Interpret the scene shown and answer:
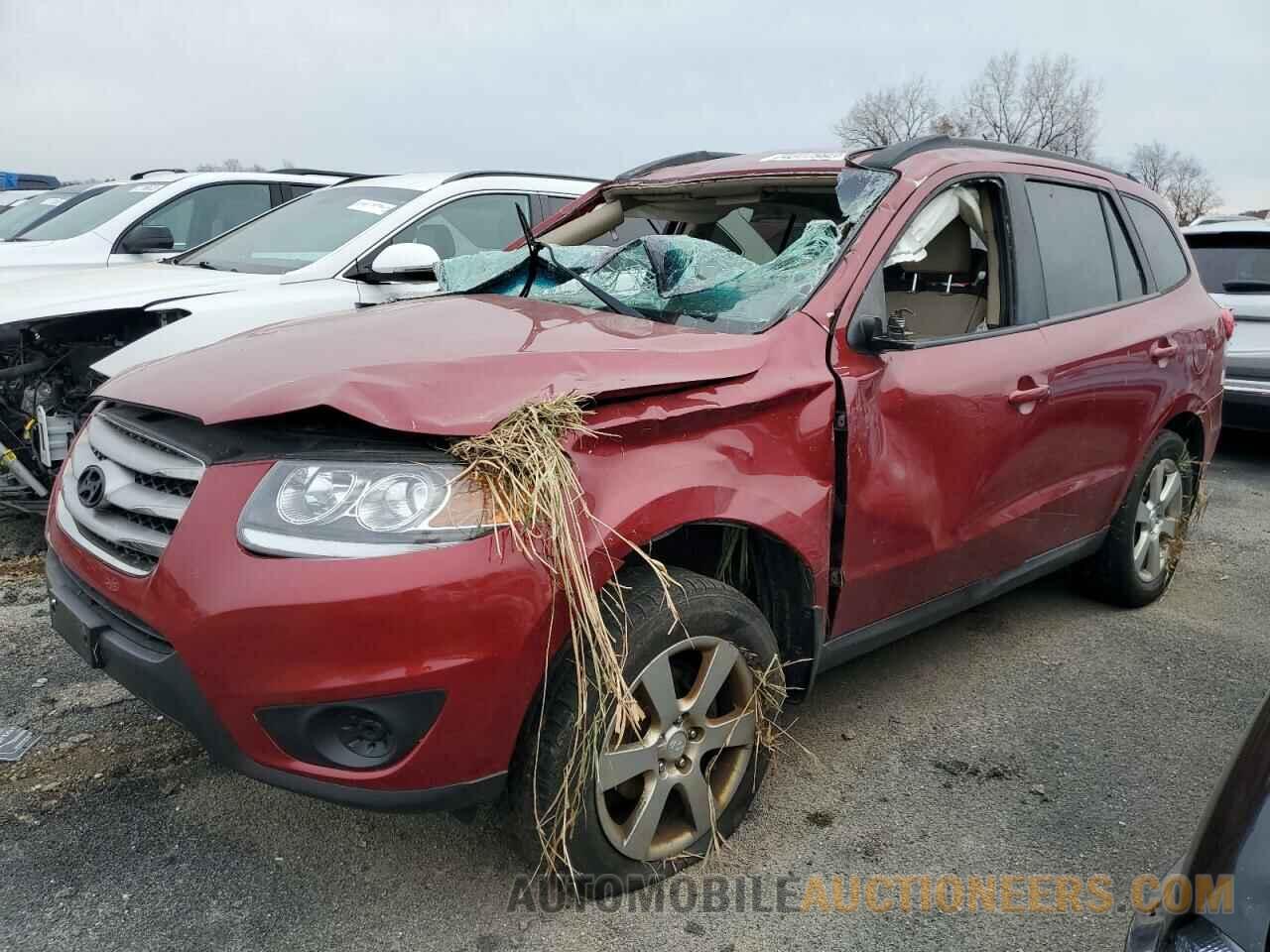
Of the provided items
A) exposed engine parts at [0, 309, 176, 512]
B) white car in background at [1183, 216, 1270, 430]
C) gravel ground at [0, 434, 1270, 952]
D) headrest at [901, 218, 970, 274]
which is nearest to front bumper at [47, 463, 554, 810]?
gravel ground at [0, 434, 1270, 952]

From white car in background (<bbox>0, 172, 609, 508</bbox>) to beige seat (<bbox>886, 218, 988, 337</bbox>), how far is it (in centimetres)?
107

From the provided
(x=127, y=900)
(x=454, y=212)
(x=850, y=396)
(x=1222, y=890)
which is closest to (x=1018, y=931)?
(x=1222, y=890)

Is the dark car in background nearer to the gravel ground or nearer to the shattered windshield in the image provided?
the gravel ground

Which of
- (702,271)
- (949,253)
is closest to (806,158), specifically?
(949,253)

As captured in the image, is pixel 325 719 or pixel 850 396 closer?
pixel 325 719

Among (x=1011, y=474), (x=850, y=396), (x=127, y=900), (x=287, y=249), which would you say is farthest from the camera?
(x=287, y=249)

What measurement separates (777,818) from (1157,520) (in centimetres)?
244

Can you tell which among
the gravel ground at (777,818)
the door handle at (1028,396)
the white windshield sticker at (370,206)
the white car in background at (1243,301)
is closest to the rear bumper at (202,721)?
the gravel ground at (777,818)

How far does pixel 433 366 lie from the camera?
2.22 meters

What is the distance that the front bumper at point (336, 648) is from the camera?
1.95m

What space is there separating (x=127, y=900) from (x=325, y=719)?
0.82 metres

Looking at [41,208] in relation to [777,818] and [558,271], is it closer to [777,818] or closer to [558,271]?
[558,271]

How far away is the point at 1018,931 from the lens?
2.35m

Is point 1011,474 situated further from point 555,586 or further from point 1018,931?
point 555,586
